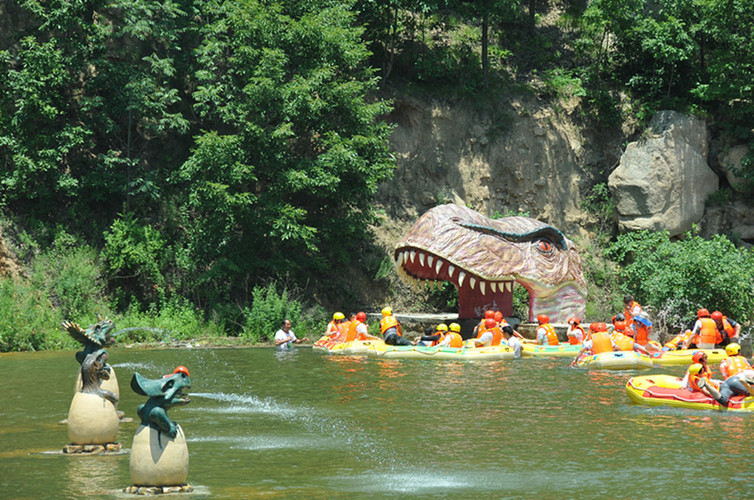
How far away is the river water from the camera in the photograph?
30.3 feet

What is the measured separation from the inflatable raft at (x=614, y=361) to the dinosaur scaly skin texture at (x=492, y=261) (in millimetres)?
4758

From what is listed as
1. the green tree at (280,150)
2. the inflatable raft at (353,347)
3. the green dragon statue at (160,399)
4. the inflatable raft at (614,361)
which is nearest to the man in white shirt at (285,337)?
the inflatable raft at (353,347)

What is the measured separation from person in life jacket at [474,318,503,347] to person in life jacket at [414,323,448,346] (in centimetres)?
107

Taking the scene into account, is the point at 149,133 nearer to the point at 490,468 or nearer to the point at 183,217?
the point at 183,217

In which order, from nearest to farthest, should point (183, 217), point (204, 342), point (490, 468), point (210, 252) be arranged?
point (490, 468)
point (204, 342)
point (210, 252)
point (183, 217)

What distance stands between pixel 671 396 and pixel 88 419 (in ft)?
31.2

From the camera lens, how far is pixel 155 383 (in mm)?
8750

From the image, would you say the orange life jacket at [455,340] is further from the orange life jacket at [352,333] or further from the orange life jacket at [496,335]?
the orange life jacket at [352,333]

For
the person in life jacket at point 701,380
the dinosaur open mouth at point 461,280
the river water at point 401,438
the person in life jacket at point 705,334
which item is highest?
the dinosaur open mouth at point 461,280

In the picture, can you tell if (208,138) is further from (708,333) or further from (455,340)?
(708,333)

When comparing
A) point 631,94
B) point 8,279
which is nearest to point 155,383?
point 8,279

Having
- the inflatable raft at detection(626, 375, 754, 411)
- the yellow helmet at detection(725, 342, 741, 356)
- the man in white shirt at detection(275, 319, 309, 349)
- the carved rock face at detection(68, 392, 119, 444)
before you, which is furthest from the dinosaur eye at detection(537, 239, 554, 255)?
the carved rock face at detection(68, 392, 119, 444)

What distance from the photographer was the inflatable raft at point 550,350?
2227 centimetres

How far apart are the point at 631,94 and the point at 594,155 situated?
2.89 meters
